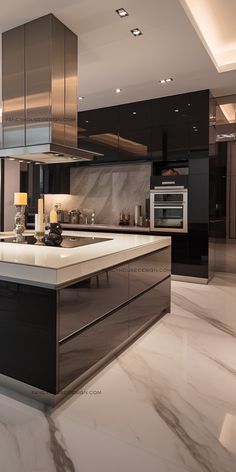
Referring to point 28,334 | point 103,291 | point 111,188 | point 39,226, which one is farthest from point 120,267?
point 111,188

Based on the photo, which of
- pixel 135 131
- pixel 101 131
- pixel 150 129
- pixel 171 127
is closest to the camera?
pixel 171 127

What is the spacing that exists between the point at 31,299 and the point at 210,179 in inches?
150

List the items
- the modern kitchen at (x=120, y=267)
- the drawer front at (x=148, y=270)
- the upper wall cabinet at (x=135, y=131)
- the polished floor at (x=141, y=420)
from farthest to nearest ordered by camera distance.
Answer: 1. the upper wall cabinet at (x=135, y=131)
2. the drawer front at (x=148, y=270)
3. the modern kitchen at (x=120, y=267)
4. the polished floor at (x=141, y=420)

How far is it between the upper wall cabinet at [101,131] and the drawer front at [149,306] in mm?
2979

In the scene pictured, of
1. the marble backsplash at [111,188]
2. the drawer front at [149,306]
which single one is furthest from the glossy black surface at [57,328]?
the marble backsplash at [111,188]

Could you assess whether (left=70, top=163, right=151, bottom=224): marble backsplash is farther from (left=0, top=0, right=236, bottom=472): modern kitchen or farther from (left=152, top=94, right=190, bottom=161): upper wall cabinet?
(left=152, top=94, right=190, bottom=161): upper wall cabinet

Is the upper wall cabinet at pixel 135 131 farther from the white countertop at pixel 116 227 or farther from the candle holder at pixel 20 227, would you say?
the candle holder at pixel 20 227

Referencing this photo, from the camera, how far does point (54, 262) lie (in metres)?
1.86

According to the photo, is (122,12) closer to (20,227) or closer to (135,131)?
(20,227)

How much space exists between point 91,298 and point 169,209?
3.29m

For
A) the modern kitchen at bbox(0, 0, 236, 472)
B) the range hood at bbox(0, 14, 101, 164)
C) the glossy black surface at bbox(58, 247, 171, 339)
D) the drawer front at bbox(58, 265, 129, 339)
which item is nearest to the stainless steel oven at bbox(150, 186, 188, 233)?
the modern kitchen at bbox(0, 0, 236, 472)

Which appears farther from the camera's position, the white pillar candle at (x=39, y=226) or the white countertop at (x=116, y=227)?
the white countertop at (x=116, y=227)

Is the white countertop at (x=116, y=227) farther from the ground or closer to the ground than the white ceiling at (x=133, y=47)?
closer to the ground

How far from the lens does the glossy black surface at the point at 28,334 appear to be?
1.84m
